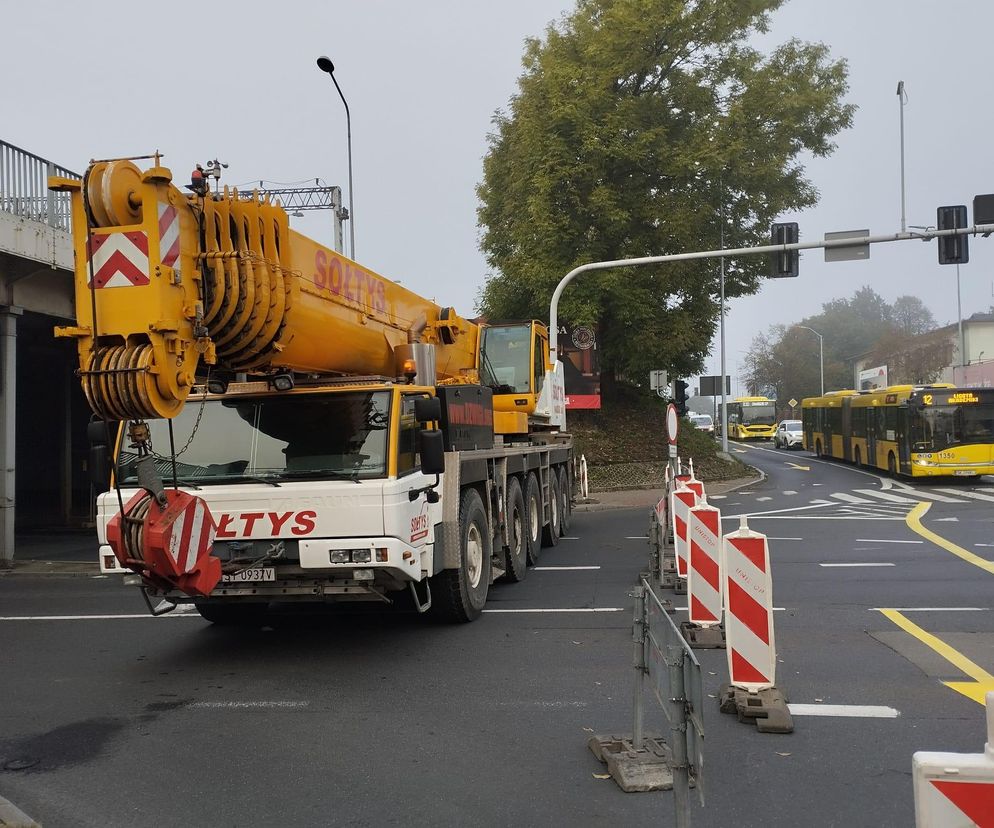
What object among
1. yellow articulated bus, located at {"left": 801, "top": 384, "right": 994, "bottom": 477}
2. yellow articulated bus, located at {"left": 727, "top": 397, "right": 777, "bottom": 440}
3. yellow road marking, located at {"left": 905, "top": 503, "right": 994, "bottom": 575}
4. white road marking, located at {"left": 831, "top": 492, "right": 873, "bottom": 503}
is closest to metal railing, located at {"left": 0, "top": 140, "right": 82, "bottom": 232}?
yellow road marking, located at {"left": 905, "top": 503, "right": 994, "bottom": 575}

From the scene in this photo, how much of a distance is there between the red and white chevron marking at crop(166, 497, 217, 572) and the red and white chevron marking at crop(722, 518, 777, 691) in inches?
136

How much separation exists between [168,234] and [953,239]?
671 inches

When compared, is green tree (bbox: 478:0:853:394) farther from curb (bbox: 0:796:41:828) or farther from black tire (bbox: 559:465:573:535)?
curb (bbox: 0:796:41:828)

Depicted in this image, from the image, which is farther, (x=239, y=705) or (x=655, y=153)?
(x=655, y=153)

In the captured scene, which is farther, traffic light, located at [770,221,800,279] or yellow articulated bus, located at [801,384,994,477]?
yellow articulated bus, located at [801,384,994,477]

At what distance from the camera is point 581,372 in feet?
99.3

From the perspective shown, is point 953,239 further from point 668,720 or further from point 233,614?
point 668,720

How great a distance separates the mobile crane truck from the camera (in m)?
5.67

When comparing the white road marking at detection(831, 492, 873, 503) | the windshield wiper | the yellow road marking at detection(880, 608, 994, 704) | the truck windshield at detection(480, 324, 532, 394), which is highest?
the truck windshield at detection(480, 324, 532, 394)

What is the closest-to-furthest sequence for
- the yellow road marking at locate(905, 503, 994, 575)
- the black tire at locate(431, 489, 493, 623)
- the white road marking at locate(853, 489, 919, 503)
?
the black tire at locate(431, 489, 493, 623) < the yellow road marking at locate(905, 503, 994, 575) < the white road marking at locate(853, 489, 919, 503)

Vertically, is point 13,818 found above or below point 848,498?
above

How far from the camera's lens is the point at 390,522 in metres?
6.70

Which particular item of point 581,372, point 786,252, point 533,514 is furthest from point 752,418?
point 533,514

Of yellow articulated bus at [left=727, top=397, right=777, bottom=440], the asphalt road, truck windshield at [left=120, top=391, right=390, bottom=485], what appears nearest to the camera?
the asphalt road
